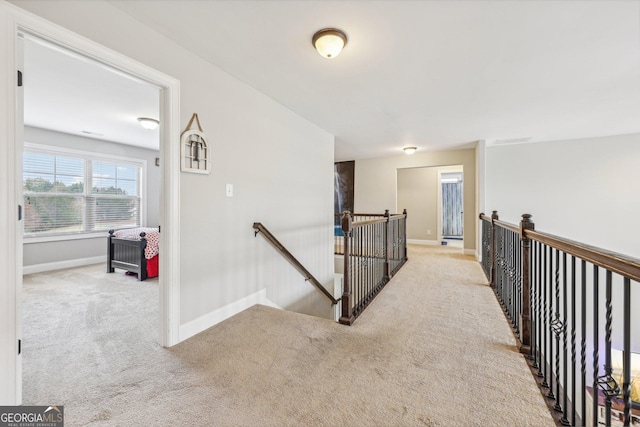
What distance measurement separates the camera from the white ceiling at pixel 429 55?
175cm

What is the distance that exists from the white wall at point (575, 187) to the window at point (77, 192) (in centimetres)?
739

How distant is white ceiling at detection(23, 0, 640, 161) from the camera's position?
1.75 meters

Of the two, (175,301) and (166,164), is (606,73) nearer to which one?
(166,164)

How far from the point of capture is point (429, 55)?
7.43ft

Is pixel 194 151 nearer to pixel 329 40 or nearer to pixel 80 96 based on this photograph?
pixel 329 40

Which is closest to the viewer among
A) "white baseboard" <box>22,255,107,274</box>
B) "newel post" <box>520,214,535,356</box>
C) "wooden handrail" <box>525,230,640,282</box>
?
"wooden handrail" <box>525,230,640,282</box>

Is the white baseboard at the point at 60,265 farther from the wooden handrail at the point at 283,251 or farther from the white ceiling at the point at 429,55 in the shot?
the wooden handrail at the point at 283,251

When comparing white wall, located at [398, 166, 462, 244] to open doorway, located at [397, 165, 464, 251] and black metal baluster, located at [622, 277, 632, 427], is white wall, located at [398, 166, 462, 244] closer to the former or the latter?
open doorway, located at [397, 165, 464, 251]

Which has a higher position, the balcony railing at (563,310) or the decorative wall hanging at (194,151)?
the decorative wall hanging at (194,151)

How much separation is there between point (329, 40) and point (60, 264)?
18.5 feet

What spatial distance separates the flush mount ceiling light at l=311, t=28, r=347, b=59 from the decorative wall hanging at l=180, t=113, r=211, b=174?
1.13 meters

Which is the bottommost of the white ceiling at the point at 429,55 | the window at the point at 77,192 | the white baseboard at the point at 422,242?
the white baseboard at the point at 422,242

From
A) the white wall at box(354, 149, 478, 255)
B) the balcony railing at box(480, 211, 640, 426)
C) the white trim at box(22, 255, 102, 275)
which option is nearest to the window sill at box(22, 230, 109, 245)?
the white trim at box(22, 255, 102, 275)

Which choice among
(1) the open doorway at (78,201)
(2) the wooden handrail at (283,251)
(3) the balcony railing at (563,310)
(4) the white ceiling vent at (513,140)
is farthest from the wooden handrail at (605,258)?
(4) the white ceiling vent at (513,140)
